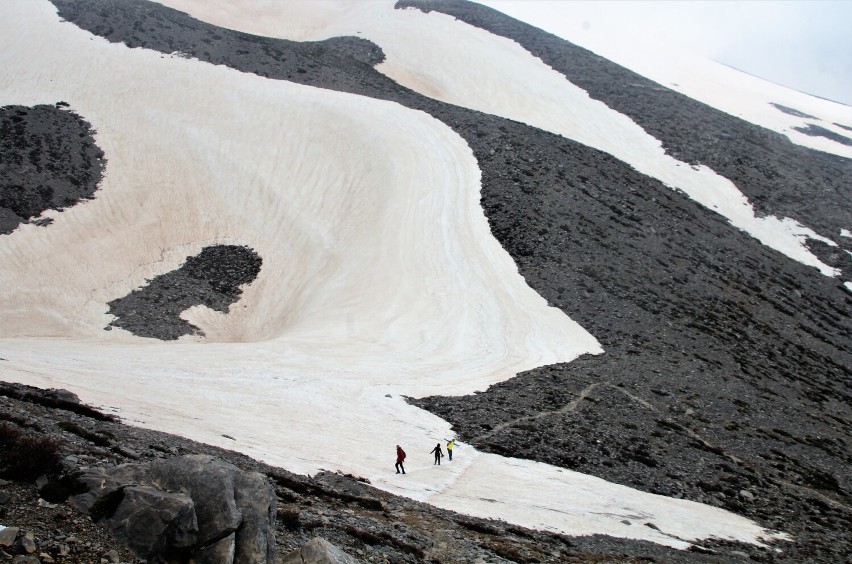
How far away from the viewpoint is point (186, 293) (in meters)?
46.4

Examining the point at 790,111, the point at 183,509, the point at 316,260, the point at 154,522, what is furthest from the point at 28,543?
the point at 790,111

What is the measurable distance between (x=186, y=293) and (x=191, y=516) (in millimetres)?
37394

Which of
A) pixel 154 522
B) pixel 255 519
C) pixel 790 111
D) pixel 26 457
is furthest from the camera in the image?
pixel 790 111

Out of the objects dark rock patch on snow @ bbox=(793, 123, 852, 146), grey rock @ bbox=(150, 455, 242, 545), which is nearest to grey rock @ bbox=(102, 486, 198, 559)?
grey rock @ bbox=(150, 455, 242, 545)

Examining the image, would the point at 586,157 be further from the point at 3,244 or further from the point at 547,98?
the point at 3,244

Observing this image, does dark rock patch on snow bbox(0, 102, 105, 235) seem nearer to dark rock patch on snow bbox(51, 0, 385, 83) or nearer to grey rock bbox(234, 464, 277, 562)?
dark rock patch on snow bbox(51, 0, 385, 83)

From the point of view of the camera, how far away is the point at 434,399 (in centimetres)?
3306

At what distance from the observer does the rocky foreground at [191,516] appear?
10.9 m

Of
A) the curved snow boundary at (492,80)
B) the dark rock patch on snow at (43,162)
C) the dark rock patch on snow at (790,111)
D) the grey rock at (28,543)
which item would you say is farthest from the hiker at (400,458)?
the dark rock patch on snow at (790,111)

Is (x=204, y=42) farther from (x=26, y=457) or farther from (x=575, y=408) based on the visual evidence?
(x=26, y=457)

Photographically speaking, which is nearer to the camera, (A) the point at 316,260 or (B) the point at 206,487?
(B) the point at 206,487

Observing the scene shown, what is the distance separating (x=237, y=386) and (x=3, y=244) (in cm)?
2681

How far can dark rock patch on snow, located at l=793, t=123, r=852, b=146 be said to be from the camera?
86562 mm

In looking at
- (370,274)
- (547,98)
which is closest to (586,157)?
(547,98)
